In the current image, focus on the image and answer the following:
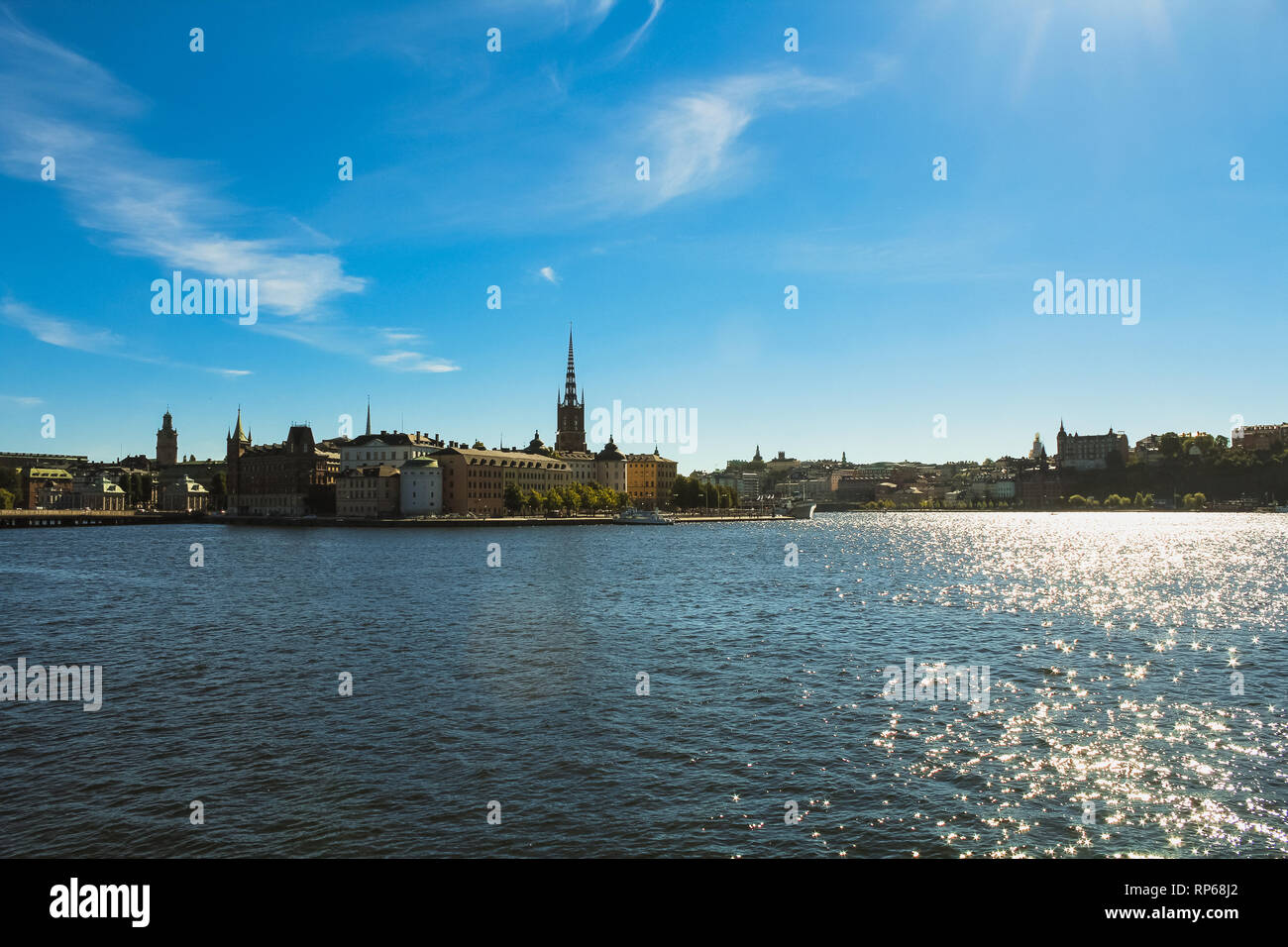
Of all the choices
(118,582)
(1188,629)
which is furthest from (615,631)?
(118,582)

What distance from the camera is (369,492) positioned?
147500mm

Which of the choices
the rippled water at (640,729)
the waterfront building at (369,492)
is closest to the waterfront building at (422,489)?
the waterfront building at (369,492)

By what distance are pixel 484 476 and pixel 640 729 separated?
13849cm

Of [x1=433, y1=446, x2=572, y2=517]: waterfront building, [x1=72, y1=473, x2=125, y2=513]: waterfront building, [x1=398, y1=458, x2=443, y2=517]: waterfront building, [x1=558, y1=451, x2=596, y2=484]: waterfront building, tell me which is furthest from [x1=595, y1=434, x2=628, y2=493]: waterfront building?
[x1=72, y1=473, x2=125, y2=513]: waterfront building

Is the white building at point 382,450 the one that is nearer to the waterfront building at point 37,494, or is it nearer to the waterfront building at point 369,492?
the waterfront building at point 369,492

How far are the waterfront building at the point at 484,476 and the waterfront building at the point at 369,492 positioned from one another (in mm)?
9156

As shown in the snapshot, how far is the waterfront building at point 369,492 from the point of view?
481 feet

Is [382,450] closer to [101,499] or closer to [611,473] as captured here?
[611,473]

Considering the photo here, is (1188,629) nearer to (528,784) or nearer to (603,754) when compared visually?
(603,754)

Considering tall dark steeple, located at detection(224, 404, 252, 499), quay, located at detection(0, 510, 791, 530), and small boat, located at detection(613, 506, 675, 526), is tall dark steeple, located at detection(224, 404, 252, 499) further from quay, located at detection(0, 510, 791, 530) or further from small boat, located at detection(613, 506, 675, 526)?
small boat, located at detection(613, 506, 675, 526)

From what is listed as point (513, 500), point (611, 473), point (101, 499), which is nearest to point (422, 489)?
point (513, 500)

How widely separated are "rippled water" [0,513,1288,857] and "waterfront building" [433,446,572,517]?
334ft

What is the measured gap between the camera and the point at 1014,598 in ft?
156
